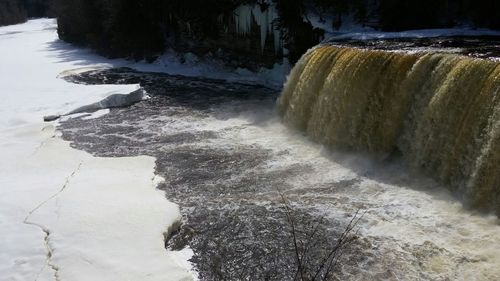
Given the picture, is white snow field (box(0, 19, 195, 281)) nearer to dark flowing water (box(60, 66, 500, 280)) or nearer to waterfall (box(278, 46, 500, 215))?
dark flowing water (box(60, 66, 500, 280))

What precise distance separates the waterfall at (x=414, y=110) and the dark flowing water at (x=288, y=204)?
303 millimetres

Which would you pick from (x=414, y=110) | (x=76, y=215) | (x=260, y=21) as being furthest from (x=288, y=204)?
(x=260, y=21)

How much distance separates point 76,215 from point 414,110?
5.22 metres

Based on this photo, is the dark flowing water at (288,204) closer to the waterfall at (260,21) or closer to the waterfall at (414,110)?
the waterfall at (414,110)

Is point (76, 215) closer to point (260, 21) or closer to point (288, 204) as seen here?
point (288, 204)

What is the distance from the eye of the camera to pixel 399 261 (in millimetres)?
5250

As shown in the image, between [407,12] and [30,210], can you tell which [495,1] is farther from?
[30,210]

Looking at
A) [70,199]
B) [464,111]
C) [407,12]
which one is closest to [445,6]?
[407,12]

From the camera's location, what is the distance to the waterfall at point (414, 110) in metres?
6.62

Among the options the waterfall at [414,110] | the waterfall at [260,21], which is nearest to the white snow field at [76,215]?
the waterfall at [414,110]

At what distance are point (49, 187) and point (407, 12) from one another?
1015 cm

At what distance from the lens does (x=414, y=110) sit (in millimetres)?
8172

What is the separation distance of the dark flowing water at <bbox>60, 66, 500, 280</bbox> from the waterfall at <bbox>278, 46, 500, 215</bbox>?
0.30 metres

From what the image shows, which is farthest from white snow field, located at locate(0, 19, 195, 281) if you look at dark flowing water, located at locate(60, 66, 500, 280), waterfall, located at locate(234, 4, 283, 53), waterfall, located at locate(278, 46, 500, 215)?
waterfall, located at locate(234, 4, 283, 53)
